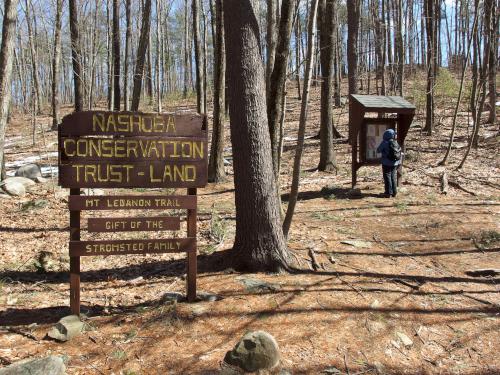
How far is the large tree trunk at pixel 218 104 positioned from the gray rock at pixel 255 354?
894 cm

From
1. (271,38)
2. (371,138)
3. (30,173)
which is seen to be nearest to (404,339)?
(271,38)

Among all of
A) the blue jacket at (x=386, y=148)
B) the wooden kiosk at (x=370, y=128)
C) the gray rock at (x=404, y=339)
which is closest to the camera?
the gray rock at (x=404, y=339)

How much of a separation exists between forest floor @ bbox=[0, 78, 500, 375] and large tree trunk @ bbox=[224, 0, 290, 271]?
0.46 m

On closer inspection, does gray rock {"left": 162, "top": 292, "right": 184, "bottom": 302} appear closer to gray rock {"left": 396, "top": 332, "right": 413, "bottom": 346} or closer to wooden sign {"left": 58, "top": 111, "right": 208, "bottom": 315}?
wooden sign {"left": 58, "top": 111, "right": 208, "bottom": 315}

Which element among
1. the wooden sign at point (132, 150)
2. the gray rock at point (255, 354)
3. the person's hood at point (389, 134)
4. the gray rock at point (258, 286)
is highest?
the person's hood at point (389, 134)

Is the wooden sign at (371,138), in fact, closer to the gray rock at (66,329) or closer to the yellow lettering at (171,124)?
the yellow lettering at (171,124)

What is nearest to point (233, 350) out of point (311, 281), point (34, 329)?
point (311, 281)

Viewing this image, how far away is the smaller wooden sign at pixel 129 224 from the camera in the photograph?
188 inches

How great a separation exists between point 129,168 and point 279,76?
268cm

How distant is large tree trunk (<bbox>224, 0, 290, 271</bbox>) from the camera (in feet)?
18.1

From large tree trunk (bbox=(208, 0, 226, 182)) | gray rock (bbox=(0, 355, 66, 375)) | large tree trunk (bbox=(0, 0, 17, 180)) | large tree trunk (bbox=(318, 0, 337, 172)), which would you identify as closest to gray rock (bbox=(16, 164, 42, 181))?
large tree trunk (bbox=(0, 0, 17, 180))

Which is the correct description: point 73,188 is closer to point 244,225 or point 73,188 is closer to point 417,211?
point 244,225

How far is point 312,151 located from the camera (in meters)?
16.6

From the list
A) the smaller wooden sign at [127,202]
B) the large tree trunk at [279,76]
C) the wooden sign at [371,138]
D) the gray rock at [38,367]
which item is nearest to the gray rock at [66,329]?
the gray rock at [38,367]
